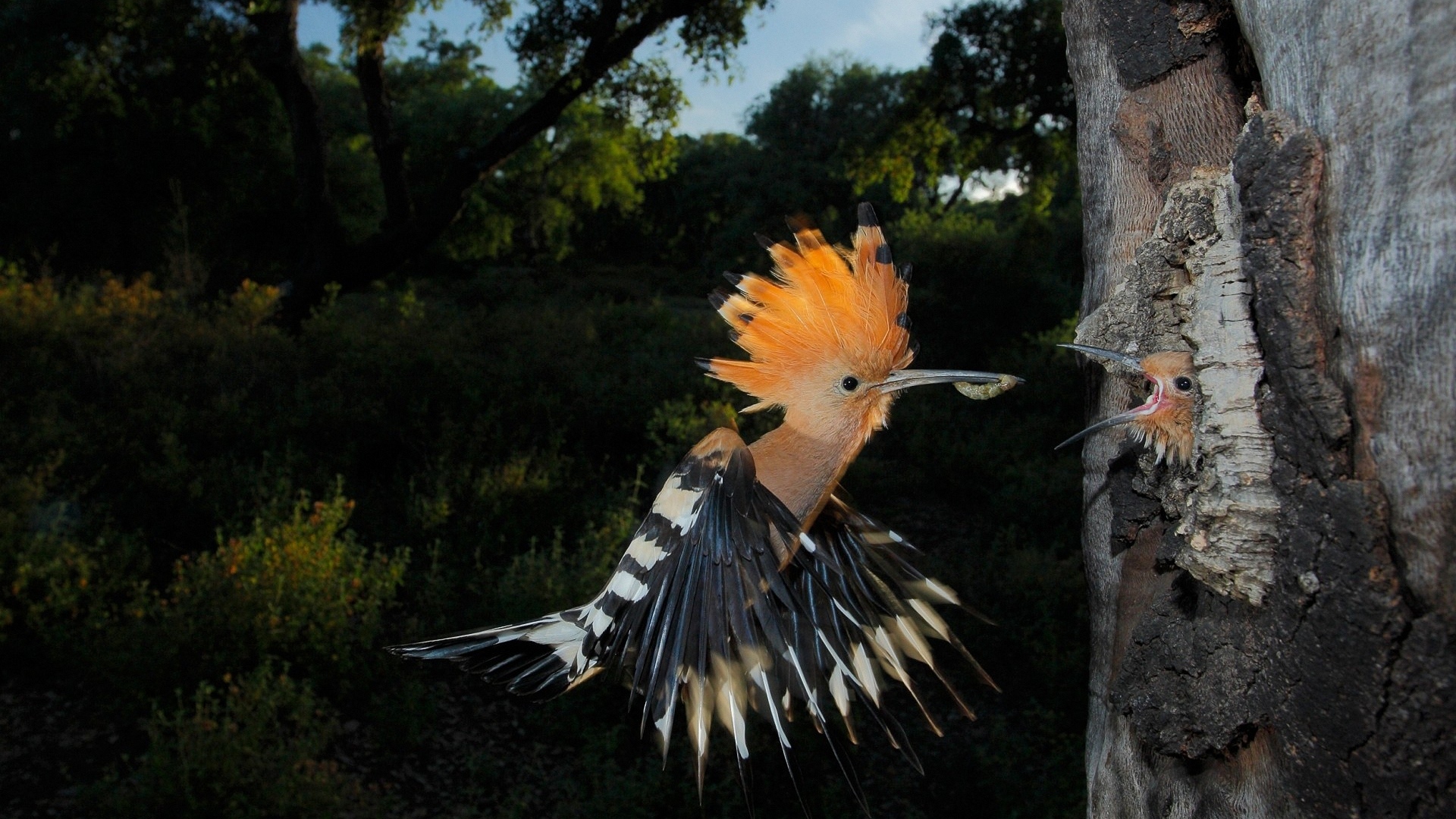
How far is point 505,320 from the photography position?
1127 centimetres

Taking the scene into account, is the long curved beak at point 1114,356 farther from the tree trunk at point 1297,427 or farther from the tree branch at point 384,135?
the tree branch at point 384,135

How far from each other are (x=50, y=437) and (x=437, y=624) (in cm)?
321

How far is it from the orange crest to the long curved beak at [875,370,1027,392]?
3 cm

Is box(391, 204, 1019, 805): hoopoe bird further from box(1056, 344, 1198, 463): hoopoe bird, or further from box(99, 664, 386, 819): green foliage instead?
box(99, 664, 386, 819): green foliage

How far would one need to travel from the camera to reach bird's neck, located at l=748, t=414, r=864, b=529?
1.77 meters

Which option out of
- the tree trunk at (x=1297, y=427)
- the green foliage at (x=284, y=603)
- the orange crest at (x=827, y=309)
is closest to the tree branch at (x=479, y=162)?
the green foliage at (x=284, y=603)

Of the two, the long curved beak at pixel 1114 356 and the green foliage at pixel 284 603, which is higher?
the long curved beak at pixel 1114 356

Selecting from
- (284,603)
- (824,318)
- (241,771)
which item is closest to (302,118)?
(284,603)

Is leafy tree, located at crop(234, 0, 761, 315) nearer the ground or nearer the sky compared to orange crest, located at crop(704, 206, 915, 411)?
nearer the sky

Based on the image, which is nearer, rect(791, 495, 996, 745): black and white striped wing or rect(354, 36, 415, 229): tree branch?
rect(791, 495, 996, 745): black and white striped wing

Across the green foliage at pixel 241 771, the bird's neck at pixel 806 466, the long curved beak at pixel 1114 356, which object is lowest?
the green foliage at pixel 241 771

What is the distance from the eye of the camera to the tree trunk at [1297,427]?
1.01 meters

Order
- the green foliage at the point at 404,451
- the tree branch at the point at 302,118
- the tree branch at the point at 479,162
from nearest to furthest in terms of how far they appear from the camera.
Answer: the green foliage at the point at 404,451, the tree branch at the point at 302,118, the tree branch at the point at 479,162

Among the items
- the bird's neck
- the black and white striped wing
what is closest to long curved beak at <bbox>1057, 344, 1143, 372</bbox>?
the bird's neck
